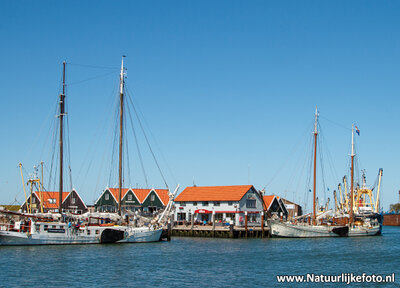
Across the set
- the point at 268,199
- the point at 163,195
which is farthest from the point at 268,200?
the point at 163,195

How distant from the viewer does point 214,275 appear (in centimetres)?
3844

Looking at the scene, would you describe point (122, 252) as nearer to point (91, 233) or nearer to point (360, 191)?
point (91, 233)

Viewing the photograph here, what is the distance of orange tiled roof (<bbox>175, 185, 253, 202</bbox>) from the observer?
290 ft

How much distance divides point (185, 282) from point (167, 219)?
114 feet

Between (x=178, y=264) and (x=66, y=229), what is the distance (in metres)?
19.9

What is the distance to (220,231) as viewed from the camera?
255 feet

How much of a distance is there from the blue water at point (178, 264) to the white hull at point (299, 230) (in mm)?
14953

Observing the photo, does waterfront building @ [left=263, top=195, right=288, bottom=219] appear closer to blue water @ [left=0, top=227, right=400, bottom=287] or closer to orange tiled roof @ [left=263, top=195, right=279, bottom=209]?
orange tiled roof @ [left=263, top=195, right=279, bottom=209]

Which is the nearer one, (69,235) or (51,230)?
(51,230)

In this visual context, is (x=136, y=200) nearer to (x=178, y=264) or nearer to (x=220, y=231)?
(x=220, y=231)

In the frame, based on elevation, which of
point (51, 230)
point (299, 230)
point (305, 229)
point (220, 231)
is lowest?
point (220, 231)

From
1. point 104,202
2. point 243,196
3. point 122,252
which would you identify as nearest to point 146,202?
point 104,202

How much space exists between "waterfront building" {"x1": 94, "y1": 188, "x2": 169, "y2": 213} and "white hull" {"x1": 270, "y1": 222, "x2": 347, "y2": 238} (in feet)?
114

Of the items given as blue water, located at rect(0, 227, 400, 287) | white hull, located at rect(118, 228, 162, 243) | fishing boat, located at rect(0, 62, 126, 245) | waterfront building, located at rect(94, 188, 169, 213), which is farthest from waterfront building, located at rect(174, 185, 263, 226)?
fishing boat, located at rect(0, 62, 126, 245)
